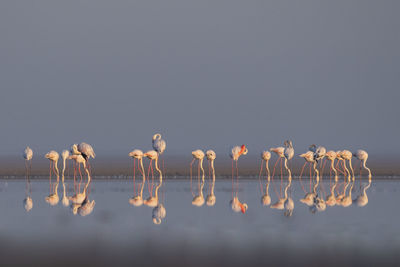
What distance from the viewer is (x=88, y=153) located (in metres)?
24.1

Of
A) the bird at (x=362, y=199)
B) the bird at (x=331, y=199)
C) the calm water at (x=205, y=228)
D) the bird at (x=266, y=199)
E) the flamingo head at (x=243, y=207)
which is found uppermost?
the bird at (x=331, y=199)

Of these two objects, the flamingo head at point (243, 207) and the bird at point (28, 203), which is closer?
the flamingo head at point (243, 207)

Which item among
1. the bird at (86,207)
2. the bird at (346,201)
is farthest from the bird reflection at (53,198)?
the bird at (346,201)

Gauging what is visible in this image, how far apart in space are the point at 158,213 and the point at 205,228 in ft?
7.31

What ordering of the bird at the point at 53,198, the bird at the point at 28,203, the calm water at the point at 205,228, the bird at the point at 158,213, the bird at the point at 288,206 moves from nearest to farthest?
the calm water at the point at 205,228 < the bird at the point at 158,213 < the bird at the point at 288,206 < the bird at the point at 28,203 < the bird at the point at 53,198

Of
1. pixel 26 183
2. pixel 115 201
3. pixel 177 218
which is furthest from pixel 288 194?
pixel 26 183

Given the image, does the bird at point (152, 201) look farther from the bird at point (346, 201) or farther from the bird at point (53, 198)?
the bird at point (346, 201)

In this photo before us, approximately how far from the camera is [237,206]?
14.8m

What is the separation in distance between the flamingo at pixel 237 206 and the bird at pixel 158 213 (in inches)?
59.0

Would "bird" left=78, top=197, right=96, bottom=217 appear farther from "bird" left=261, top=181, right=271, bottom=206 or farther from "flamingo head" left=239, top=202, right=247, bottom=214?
"bird" left=261, top=181, right=271, bottom=206

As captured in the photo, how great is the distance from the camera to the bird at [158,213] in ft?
40.5

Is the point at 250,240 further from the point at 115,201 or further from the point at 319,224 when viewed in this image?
the point at 115,201

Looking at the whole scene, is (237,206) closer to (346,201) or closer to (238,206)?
(238,206)

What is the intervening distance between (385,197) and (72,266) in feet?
35.7
